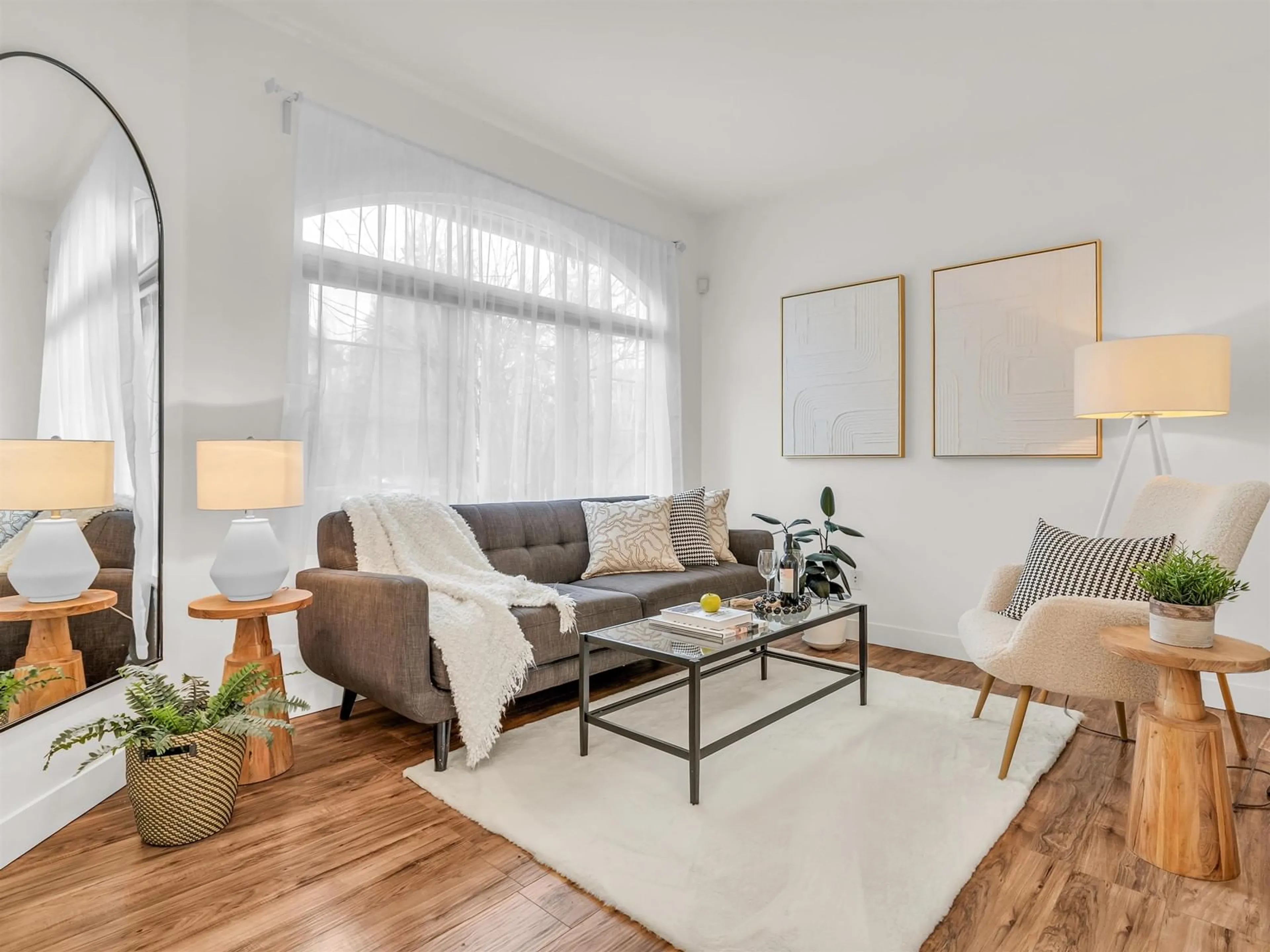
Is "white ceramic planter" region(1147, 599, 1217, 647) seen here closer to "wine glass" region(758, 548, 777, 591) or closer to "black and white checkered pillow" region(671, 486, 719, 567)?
"wine glass" region(758, 548, 777, 591)

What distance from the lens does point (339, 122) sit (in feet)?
10.00

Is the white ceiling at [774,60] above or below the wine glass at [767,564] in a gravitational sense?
above

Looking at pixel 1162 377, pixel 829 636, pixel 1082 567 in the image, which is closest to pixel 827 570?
pixel 829 636

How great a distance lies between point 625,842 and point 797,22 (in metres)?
2.96

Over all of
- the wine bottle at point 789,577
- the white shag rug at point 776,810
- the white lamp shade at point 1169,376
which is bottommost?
the white shag rug at point 776,810

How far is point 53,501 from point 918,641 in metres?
3.81

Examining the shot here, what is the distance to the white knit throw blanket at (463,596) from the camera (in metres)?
2.31

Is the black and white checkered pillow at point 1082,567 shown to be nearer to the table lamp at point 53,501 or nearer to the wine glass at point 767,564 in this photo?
the wine glass at point 767,564

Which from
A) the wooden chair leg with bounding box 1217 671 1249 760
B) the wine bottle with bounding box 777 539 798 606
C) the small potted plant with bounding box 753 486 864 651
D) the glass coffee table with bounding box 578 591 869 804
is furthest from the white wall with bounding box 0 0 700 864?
the wooden chair leg with bounding box 1217 671 1249 760

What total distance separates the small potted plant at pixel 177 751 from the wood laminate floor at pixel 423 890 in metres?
0.07

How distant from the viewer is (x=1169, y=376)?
2.58 meters

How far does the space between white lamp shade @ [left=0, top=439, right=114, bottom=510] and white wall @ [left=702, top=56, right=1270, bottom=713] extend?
3.55 meters

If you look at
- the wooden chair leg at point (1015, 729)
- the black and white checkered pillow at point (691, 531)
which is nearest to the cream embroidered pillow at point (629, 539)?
the black and white checkered pillow at point (691, 531)

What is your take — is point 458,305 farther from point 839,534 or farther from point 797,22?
point 839,534
